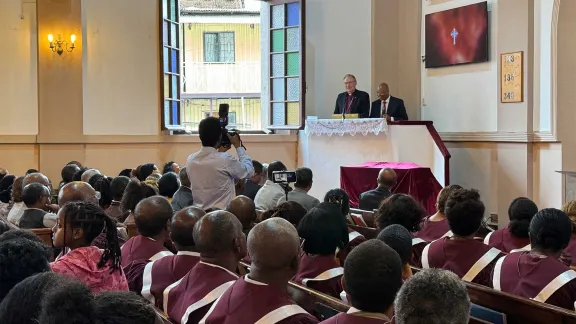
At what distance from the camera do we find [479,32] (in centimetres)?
982

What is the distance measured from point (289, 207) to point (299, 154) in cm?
717

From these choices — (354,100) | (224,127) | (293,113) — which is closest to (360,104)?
(354,100)

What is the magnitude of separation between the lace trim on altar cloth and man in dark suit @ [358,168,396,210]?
3.25m

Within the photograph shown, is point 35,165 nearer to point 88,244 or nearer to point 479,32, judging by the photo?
point 479,32

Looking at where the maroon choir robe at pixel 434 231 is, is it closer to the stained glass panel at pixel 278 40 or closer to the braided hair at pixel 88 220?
the braided hair at pixel 88 220

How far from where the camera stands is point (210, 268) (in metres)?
3.00

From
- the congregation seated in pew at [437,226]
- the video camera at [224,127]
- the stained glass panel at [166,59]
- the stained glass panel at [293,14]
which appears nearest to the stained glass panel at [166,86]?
the stained glass panel at [166,59]

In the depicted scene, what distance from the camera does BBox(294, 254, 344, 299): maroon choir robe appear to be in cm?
345

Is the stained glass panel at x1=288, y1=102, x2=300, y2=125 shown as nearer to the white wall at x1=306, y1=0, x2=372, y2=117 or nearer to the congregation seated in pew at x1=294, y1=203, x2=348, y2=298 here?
the white wall at x1=306, y1=0, x2=372, y2=117

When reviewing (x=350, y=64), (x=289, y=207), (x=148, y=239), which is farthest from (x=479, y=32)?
(x=148, y=239)

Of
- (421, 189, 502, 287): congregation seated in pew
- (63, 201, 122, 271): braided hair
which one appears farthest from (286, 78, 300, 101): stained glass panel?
(63, 201, 122, 271): braided hair

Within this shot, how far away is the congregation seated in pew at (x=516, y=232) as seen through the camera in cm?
426

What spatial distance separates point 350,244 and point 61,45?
23.9 ft

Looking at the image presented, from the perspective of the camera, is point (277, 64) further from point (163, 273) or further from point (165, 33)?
point (163, 273)
